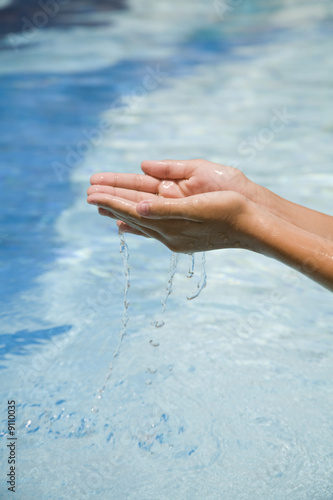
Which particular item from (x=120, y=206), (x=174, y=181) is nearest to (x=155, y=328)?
(x=174, y=181)

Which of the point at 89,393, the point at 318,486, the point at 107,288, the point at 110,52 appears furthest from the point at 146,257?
the point at 110,52

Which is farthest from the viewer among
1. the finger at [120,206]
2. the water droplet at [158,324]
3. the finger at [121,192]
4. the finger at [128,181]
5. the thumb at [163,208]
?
the water droplet at [158,324]

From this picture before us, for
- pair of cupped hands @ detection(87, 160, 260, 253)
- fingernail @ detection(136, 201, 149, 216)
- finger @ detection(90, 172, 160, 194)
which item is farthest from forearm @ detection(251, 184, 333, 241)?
fingernail @ detection(136, 201, 149, 216)

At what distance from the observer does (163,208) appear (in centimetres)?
188

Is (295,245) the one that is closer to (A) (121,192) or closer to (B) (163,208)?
(B) (163,208)

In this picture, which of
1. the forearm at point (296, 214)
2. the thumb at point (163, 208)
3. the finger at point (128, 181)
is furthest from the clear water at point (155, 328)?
the thumb at point (163, 208)

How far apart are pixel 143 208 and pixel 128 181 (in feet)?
1.63

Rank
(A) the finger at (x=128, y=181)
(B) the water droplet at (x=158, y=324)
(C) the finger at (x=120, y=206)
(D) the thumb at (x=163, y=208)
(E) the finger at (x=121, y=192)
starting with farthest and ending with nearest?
(B) the water droplet at (x=158, y=324) → (A) the finger at (x=128, y=181) → (E) the finger at (x=121, y=192) → (C) the finger at (x=120, y=206) → (D) the thumb at (x=163, y=208)

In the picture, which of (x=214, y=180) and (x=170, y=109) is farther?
(x=170, y=109)

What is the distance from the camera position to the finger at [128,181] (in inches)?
91.6

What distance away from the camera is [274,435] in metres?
2.40

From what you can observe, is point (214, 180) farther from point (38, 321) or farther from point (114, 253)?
point (114, 253)

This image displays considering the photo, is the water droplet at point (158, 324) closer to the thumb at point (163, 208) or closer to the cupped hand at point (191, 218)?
the cupped hand at point (191, 218)

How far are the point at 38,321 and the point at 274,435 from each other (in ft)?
4.68
